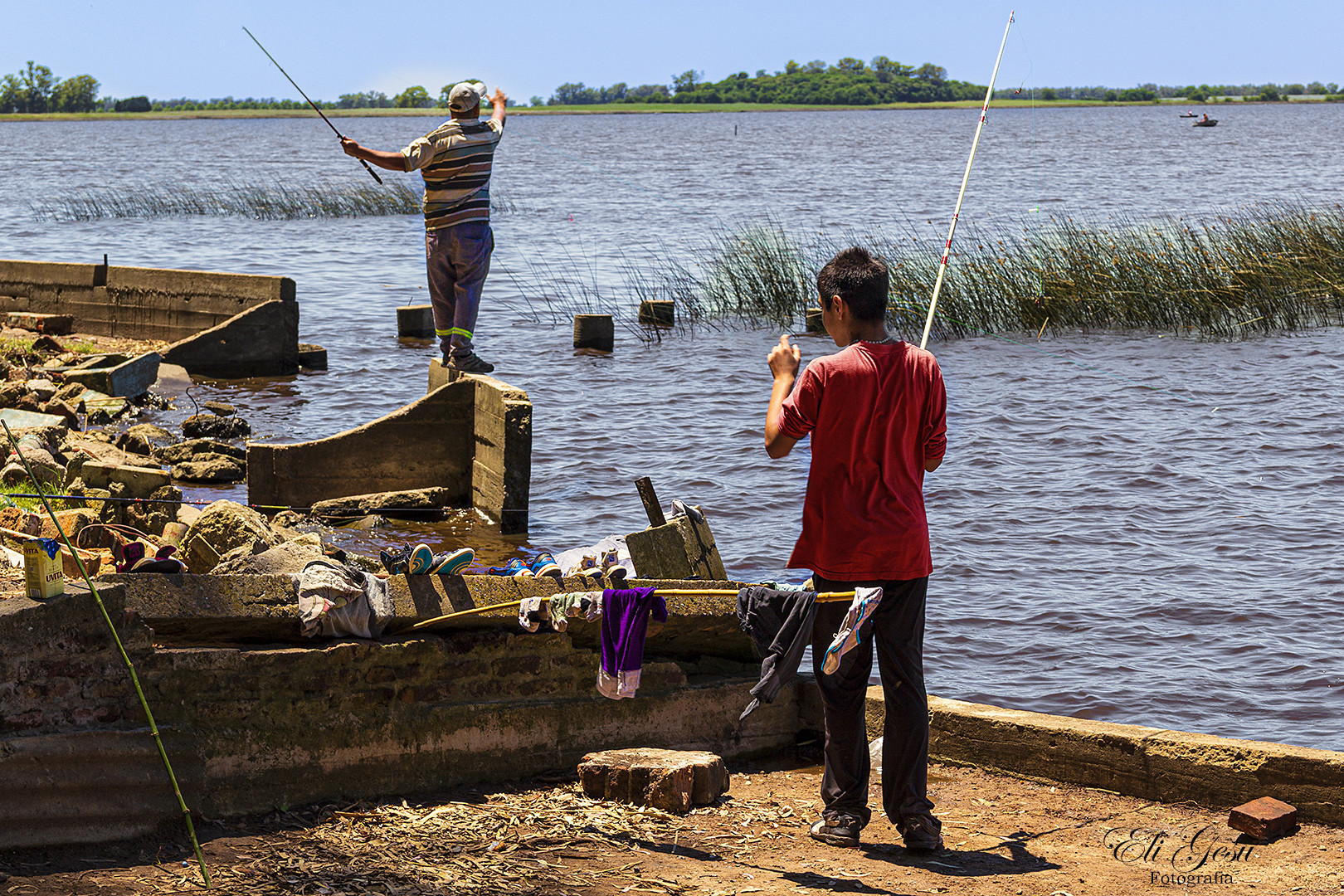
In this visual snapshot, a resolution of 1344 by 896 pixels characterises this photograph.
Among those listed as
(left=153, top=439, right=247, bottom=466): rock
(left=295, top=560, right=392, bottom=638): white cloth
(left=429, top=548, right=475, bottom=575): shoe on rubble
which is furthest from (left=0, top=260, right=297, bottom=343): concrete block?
(left=295, top=560, right=392, bottom=638): white cloth

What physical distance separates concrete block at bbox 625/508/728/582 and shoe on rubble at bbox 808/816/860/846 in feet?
6.24

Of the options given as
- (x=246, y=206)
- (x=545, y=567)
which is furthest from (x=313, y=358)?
(x=246, y=206)

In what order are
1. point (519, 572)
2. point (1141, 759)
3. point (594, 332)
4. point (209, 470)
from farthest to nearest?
point (594, 332)
point (209, 470)
point (519, 572)
point (1141, 759)

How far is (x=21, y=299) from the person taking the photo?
741 inches

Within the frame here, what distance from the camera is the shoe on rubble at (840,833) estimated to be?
4.65m

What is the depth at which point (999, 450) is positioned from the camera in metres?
14.1

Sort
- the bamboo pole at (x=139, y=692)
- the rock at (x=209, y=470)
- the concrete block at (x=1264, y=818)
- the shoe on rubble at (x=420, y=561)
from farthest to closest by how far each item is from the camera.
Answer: the rock at (x=209, y=470) < the shoe on rubble at (x=420, y=561) < the concrete block at (x=1264, y=818) < the bamboo pole at (x=139, y=692)

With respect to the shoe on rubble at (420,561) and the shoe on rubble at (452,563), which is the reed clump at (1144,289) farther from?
the shoe on rubble at (420,561)

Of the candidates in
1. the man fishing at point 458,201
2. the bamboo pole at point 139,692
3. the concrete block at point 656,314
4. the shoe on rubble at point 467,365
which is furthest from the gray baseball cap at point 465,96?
the concrete block at point 656,314

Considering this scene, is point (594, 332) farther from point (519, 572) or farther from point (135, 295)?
point (519, 572)

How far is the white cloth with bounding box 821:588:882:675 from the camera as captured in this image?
426cm

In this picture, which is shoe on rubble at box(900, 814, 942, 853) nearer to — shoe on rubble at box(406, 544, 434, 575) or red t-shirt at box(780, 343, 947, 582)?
red t-shirt at box(780, 343, 947, 582)

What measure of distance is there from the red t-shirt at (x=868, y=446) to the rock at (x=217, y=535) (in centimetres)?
458

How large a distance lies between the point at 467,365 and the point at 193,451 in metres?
3.32
